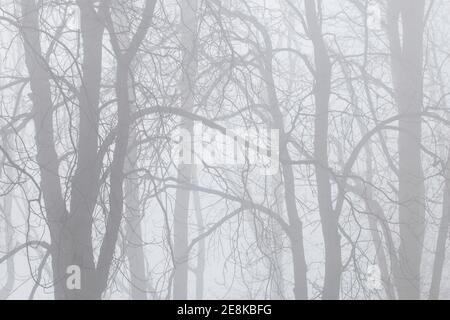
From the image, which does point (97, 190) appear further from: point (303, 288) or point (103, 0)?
point (303, 288)

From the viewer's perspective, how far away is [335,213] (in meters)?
7.73

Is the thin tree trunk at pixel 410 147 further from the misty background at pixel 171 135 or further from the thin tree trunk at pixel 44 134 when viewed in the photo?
the thin tree trunk at pixel 44 134

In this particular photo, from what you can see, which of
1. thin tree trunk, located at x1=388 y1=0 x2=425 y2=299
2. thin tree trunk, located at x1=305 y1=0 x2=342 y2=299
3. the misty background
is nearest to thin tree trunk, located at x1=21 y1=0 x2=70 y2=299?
the misty background

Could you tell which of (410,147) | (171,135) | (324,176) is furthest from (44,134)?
(410,147)

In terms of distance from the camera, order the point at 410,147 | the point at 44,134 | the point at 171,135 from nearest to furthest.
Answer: the point at 44,134
the point at 171,135
the point at 410,147

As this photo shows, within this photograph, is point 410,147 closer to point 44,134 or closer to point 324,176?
point 324,176

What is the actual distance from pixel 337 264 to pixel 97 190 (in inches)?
121

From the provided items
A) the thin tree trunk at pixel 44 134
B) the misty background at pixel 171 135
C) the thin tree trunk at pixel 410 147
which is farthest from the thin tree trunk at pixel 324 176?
the thin tree trunk at pixel 44 134

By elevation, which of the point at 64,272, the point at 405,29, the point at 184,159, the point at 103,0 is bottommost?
the point at 64,272

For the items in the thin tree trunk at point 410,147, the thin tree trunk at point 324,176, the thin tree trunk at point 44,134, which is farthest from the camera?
the thin tree trunk at point 410,147

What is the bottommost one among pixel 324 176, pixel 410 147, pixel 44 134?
pixel 324 176

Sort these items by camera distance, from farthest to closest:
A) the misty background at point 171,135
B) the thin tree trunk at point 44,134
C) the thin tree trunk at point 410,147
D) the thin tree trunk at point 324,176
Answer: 1. the thin tree trunk at point 410,147
2. the thin tree trunk at point 324,176
3. the thin tree trunk at point 44,134
4. the misty background at point 171,135

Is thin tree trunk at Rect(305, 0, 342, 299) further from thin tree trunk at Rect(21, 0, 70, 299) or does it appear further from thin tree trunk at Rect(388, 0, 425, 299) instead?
thin tree trunk at Rect(21, 0, 70, 299)
